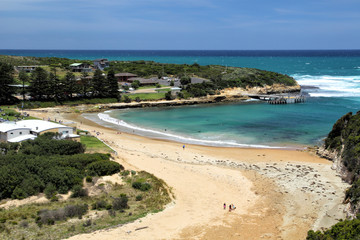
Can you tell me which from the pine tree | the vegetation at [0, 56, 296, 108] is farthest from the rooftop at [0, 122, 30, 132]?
the pine tree

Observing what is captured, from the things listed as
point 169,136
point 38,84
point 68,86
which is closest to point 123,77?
point 68,86

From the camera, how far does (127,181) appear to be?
87.7 feet

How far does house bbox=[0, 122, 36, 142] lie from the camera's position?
109ft

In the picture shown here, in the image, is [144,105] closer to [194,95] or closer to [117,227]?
[194,95]

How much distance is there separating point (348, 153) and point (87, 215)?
21909mm

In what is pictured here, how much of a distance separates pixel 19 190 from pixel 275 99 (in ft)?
219

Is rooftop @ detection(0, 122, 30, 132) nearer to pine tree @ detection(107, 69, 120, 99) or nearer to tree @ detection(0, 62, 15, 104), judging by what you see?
tree @ detection(0, 62, 15, 104)

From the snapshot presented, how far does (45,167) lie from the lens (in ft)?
83.2

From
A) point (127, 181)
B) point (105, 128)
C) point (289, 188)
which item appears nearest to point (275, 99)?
point (105, 128)

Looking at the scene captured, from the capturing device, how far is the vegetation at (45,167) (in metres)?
23.2

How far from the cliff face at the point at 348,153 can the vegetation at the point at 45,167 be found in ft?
56.7

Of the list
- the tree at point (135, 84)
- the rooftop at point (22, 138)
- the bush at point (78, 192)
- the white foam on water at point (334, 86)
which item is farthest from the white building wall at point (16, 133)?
the white foam on water at point (334, 86)

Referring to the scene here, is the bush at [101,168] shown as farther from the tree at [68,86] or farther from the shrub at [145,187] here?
the tree at [68,86]

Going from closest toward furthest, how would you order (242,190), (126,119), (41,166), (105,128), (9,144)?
(41,166) < (242,190) < (9,144) < (105,128) < (126,119)
